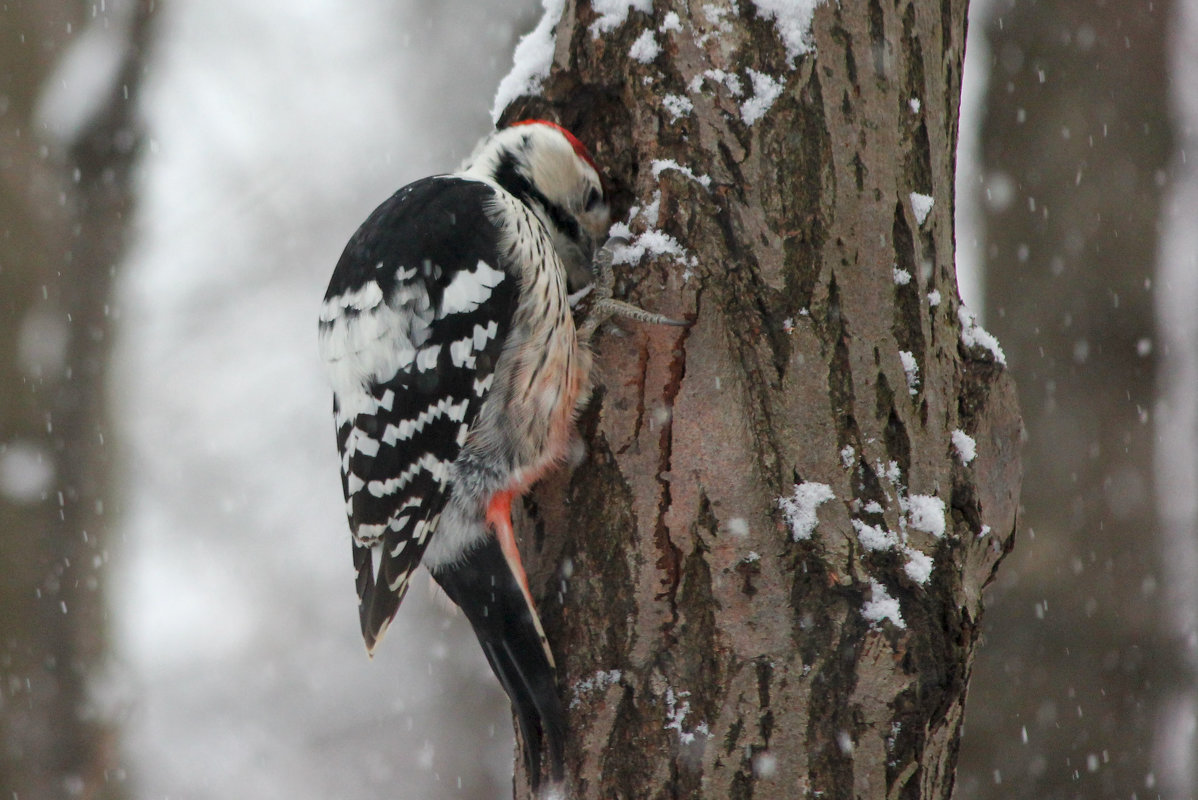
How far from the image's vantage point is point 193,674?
9531 mm

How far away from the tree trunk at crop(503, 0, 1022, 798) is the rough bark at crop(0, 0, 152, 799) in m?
Answer: 3.10

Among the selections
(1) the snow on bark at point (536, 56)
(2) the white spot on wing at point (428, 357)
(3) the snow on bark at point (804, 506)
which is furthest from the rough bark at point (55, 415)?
(3) the snow on bark at point (804, 506)

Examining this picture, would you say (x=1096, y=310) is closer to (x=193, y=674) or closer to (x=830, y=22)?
(x=830, y=22)

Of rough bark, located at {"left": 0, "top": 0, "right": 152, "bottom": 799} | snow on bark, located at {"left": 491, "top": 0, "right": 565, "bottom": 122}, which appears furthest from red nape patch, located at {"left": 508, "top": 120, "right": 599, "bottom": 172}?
rough bark, located at {"left": 0, "top": 0, "right": 152, "bottom": 799}

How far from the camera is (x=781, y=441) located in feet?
6.35

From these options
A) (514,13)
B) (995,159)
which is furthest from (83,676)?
(514,13)

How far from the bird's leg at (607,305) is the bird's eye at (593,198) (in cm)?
11

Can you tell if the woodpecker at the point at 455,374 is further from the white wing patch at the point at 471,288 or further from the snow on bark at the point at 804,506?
the snow on bark at the point at 804,506

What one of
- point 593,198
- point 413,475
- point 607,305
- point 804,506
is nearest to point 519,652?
point 413,475

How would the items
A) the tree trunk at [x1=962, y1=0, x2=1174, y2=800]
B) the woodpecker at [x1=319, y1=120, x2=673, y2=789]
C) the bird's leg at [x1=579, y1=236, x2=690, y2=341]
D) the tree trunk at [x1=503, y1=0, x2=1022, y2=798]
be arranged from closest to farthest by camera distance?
1. the tree trunk at [x1=503, y1=0, x2=1022, y2=798]
2. the bird's leg at [x1=579, y1=236, x2=690, y2=341]
3. the woodpecker at [x1=319, y1=120, x2=673, y2=789]
4. the tree trunk at [x1=962, y1=0, x2=1174, y2=800]

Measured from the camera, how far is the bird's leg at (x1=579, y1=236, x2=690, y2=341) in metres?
2.09

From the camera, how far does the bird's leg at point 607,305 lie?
6.87 ft

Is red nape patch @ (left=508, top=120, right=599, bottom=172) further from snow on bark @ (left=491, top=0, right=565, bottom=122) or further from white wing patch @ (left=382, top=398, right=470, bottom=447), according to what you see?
white wing patch @ (left=382, top=398, right=470, bottom=447)

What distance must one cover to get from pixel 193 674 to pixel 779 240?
359 inches
